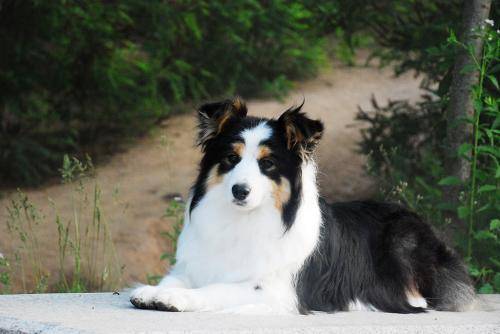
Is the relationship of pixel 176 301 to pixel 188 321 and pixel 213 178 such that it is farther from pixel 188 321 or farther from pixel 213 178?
pixel 213 178

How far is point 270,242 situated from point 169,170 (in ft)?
11.8

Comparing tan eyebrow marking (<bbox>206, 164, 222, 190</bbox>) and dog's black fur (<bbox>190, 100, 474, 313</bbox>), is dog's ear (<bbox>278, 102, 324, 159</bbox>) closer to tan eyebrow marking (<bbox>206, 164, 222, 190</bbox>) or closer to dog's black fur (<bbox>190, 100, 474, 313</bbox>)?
dog's black fur (<bbox>190, 100, 474, 313</bbox>)

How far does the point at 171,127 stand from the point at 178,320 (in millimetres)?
8752

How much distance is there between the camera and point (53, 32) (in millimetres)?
11109

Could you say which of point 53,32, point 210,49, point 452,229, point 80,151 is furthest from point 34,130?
point 452,229

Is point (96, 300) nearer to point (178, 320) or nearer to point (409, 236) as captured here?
point (178, 320)

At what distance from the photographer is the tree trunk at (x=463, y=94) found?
24.7ft

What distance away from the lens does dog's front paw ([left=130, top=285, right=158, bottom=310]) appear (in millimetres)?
5148

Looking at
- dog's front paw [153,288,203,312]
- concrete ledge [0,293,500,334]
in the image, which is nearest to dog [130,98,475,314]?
dog's front paw [153,288,203,312]

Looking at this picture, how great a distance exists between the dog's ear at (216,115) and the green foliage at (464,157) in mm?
1888

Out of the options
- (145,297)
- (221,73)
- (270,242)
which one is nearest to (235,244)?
(270,242)

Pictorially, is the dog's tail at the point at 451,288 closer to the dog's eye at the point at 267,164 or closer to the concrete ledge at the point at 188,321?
the concrete ledge at the point at 188,321

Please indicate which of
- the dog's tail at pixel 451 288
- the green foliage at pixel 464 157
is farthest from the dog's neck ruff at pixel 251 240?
the green foliage at pixel 464 157

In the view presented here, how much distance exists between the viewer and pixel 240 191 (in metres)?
5.14
